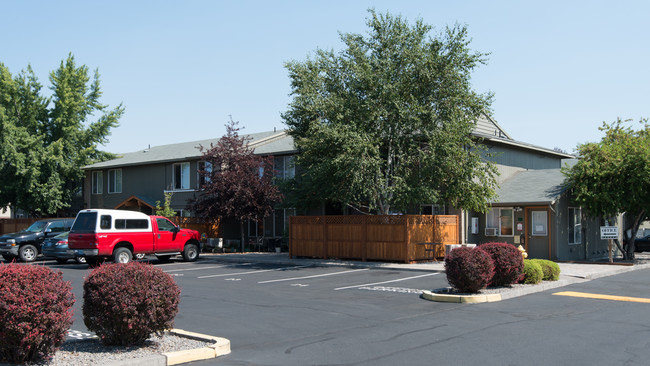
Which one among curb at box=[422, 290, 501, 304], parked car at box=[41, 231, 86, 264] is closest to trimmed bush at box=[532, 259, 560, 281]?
curb at box=[422, 290, 501, 304]

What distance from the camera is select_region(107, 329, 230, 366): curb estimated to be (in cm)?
757

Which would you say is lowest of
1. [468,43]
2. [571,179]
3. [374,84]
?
[571,179]

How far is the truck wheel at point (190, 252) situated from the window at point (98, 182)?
18.8 meters

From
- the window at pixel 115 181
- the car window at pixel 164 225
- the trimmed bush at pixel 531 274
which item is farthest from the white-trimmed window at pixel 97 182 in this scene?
the trimmed bush at pixel 531 274

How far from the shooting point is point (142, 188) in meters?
39.4

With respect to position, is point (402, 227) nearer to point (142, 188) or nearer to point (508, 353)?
point (508, 353)

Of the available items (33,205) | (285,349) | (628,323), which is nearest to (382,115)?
(628,323)

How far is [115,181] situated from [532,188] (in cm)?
2844

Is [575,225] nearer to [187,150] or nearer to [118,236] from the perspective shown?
[118,236]

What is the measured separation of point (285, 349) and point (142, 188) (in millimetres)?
32789

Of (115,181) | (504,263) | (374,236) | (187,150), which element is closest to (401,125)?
(374,236)

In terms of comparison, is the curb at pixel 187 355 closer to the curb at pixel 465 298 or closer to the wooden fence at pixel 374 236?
the curb at pixel 465 298

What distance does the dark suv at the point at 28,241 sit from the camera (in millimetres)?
27047

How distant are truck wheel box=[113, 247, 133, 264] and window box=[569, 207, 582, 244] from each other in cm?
1895
